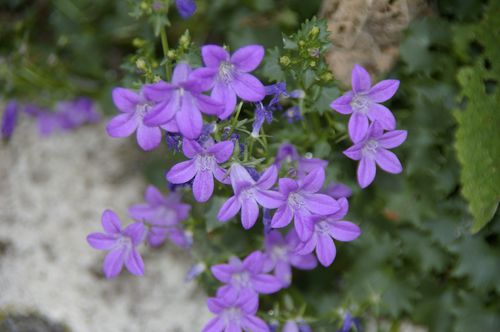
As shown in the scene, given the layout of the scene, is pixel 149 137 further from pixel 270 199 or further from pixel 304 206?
pixel 304 206

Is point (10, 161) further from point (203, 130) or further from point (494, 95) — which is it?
point (494, 95)

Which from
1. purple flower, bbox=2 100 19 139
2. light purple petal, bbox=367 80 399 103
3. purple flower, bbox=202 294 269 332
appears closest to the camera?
light purple petal, bbox=367 80 399 103

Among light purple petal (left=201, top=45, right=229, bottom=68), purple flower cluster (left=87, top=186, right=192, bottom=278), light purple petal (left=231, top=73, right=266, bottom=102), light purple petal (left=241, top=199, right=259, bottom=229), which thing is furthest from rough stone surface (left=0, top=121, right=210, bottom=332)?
light purple petal (left=201, top=45, right=229, bottom=68)

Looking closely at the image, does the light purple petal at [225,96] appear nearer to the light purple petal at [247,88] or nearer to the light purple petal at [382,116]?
the light purple petal at [247,88]

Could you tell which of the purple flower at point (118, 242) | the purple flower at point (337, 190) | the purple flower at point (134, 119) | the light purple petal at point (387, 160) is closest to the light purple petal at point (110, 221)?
the purple flower at point (118, 242)

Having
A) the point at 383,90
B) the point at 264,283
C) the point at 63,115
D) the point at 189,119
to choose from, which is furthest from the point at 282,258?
the point at 63,115

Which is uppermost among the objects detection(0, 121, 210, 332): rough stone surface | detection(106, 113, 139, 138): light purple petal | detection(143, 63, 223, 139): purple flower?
detection(143, 63, 223, 139): purple flower

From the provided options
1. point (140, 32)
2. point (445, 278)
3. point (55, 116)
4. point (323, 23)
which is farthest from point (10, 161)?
point (445, 278)

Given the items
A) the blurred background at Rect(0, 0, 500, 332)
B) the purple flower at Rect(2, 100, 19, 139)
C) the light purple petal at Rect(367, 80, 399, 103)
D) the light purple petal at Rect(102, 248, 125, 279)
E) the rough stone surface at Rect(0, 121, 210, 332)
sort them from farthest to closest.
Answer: the purple flower at Rect(2, 100, 19, 139)
the rough stone surface at Rect(0, 121, 210, 332)
the blurred background at Rect(0, 0, 500, 332)
the light purple petal at Rect(102, 248, 125, 279)
the light purple petal at Rect(367, 80, 399, 103)

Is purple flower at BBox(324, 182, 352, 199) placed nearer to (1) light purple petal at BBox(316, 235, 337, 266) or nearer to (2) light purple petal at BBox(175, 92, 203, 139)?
(1) light purple petal at BBox(316, 235, 337, 266)
